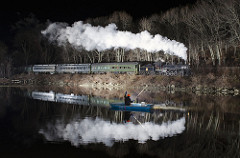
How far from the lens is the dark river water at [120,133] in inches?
535

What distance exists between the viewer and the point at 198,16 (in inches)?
2205

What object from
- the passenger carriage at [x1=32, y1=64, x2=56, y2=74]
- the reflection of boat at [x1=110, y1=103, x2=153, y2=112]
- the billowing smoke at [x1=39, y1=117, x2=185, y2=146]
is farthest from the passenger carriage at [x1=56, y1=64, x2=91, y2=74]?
the billowing smoke at [x1=39, y1=117, x2=185, y2=146]

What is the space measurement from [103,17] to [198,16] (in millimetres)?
32868

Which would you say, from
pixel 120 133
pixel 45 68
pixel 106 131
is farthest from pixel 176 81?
pixel 45 68

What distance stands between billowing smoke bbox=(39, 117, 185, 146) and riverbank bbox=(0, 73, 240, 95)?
23.5 metres

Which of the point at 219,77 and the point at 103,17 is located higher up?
the point at 103,17

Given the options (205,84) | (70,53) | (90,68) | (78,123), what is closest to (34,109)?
(78,123)

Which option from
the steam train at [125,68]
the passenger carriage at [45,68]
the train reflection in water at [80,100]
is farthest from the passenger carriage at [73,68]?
the train reflection in water at [80,100]

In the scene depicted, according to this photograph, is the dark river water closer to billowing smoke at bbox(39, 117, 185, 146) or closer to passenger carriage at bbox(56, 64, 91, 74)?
billowing smoke at bbox(39, 117, 185, 146)

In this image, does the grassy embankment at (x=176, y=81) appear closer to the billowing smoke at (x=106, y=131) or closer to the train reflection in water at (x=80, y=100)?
the train reflection in water at (x=80, y=100)

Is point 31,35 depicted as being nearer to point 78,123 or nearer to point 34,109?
point 34,109

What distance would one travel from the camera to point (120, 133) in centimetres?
1717

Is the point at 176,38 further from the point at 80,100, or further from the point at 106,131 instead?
the point at 106,131

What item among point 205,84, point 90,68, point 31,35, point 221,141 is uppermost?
point 31,35
